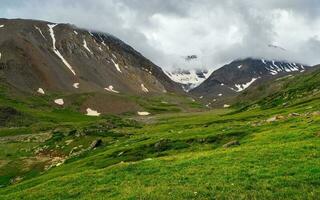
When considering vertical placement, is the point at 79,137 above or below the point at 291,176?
above

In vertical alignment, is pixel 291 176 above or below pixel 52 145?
below

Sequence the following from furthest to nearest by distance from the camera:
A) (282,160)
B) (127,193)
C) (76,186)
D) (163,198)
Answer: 1. (76,186)
2. (282,160)
3. (127,193)
4. (163,198)

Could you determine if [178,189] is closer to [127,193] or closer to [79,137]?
[127,193]

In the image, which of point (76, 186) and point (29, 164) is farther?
point (29, 164)

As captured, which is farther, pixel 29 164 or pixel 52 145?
pixel 52 145

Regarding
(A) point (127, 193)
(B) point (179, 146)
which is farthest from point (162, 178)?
(B) point (179, 146)

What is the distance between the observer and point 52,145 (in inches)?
4476

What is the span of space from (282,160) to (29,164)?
2558 inches

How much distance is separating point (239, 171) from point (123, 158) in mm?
33301

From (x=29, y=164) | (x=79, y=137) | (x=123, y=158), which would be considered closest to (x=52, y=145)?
(x=79, y=137)

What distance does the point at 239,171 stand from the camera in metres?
35.9

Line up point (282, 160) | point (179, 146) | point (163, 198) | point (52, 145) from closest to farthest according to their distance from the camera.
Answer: point (163, 198)
point (282, 160)
point (179, 146)
point (52, 145)

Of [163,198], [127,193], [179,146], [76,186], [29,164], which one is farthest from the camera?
[29,164]

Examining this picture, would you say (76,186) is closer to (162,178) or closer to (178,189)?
(162,178)
